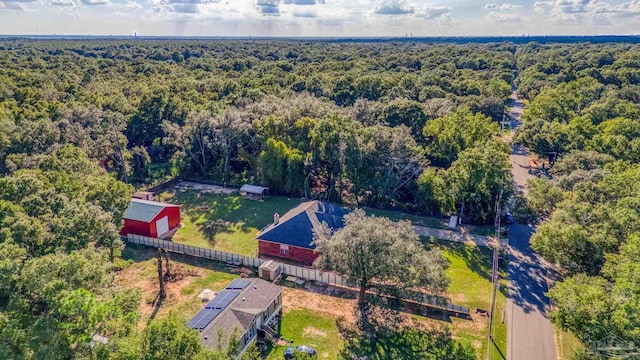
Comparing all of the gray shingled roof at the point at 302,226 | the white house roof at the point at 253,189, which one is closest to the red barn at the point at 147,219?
the gray shingled roof at the point at 302,226

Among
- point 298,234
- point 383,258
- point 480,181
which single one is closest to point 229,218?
point 298,234

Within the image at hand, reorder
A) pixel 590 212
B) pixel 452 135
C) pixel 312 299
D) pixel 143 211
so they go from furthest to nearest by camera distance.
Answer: pixel 452 135 < pixel 143 211 < pixel 312 299 < pixel 590 212

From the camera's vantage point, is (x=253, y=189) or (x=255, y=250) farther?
(x=253, y=189)

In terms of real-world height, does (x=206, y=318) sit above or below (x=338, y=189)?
above

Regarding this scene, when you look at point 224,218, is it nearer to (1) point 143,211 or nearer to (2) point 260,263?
(1) point 143,211

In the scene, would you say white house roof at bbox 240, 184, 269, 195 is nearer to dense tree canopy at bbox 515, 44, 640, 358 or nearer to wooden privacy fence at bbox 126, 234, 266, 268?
wooden privacy fence at bbox 126, 234, 266, 268

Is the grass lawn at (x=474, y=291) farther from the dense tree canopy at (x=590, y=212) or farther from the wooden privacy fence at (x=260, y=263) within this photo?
the dense tree canopy at (x=590, y=212)
